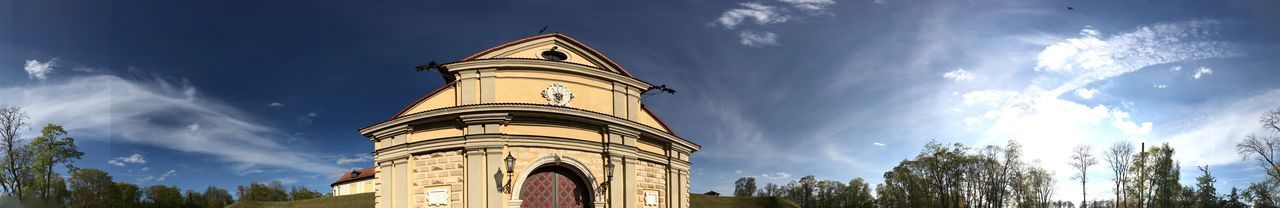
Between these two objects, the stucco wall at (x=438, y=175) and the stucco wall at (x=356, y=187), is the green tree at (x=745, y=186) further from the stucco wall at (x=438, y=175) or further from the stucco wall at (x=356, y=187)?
the stucco wall at (x=438, y=175)

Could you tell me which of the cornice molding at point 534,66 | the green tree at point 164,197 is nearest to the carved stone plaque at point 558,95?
the cornice molding at point 534,66

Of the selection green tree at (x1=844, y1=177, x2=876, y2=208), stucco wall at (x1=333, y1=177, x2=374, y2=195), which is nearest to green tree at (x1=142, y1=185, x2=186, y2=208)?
stucco wall at (x1=333, y1=177, x2=374, y2=195)

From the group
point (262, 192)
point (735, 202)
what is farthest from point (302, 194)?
point (735, 202)

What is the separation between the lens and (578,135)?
16453mm

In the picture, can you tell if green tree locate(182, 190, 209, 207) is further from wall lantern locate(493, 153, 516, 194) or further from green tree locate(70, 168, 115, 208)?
wall lantern locate(493, 153, 516, 194)

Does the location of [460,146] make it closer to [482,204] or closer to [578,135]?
[482,204]

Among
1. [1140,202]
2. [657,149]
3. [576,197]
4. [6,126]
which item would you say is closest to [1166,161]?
[1140,202]

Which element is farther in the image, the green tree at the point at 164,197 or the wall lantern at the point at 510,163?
the green tree at the point at 164,197

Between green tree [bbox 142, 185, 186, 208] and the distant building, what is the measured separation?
55.4ft

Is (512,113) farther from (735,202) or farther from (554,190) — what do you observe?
(735,202)

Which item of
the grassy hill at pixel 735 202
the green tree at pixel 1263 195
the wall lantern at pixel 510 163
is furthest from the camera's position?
the grassy hill at pixel 735 202

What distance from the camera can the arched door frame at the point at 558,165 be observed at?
15.5 meters

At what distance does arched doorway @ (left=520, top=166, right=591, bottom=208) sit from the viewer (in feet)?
53.1

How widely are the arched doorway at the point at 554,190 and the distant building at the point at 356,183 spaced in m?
63.1
